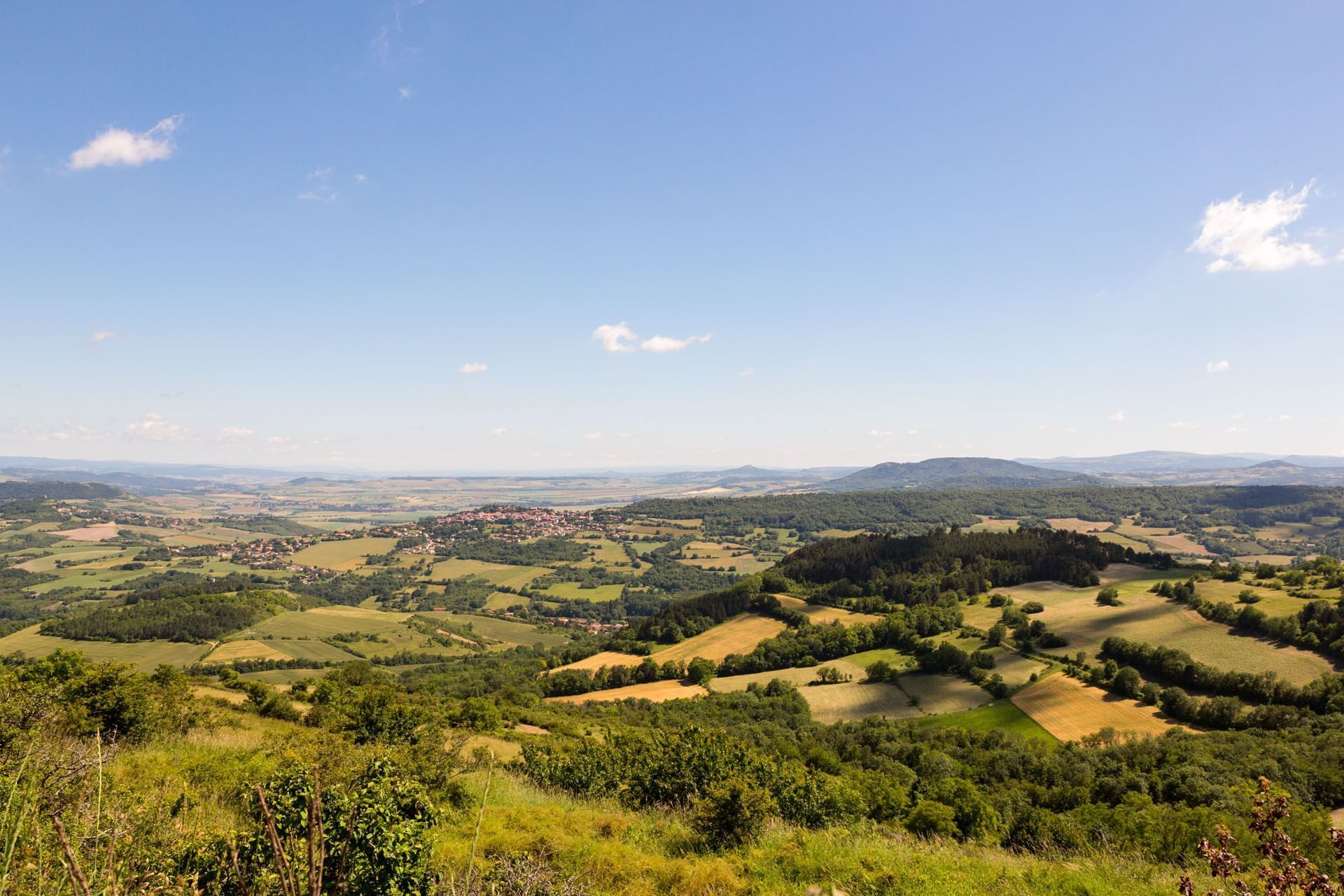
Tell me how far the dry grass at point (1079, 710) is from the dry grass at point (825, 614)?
38166 mm

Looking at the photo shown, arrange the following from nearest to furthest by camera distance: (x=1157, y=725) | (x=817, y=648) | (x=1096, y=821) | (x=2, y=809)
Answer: (x=2, y=809) < (x=1096, y=821) < (x=1157, y=725) < (x=817, y=648)

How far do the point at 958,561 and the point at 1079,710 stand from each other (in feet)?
229

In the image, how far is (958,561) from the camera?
417ft

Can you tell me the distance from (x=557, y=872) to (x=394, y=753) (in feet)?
40.5

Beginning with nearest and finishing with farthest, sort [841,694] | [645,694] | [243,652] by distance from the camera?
[841,694] < [645,694] < [243,652]

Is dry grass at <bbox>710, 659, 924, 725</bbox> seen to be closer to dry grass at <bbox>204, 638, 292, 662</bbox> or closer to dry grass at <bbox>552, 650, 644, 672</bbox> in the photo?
dry grass at <bbox>552, 650, 644, 672</bbox>

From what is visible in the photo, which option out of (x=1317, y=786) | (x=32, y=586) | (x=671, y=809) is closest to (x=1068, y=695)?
(x=1317, y=786)

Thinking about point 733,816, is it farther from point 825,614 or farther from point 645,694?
point 825,614

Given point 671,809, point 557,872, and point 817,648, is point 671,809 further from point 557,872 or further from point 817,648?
point 817,648

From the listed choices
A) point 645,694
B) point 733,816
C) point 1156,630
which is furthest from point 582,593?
point 733,816

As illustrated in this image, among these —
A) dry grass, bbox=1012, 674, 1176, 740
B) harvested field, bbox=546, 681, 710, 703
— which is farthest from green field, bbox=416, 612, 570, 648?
dry grass, bbox=1012, 674, 1176, 740

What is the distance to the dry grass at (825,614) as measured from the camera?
354ft

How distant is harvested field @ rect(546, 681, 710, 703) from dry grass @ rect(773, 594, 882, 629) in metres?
32.5

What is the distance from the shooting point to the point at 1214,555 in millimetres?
196500
